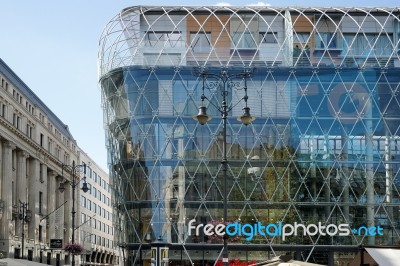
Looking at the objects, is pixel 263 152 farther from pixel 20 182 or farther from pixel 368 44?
pixel 20 182

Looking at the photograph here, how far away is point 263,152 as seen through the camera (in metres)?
61.8

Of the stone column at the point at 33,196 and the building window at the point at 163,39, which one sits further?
the stone column at the point at 33,196

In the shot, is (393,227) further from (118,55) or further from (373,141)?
(118,55)

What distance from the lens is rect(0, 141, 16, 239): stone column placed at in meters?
77.4

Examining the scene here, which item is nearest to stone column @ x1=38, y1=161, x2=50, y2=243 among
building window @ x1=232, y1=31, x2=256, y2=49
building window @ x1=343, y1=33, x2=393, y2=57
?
building window @ x1=232, y1=31, x2=256, y2=49

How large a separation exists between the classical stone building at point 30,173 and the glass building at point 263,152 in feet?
50.4

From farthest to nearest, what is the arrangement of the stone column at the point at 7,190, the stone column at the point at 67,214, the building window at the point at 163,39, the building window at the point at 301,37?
the stone column at the point at 67,214, the stone column at the point at 7,190, the building window at the point at 163,39, the building window at the point at 301,37

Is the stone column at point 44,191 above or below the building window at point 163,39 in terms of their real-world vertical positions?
below

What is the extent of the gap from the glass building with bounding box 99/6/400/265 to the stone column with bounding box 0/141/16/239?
1871 centimetres

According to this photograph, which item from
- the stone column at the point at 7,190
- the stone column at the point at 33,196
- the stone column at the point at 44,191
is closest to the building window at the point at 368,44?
the stone column at the point at 7,190

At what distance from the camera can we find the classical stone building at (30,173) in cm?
7812

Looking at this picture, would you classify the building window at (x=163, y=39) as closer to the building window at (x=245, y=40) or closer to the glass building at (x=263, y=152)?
the glass building at (x=263, y=152)

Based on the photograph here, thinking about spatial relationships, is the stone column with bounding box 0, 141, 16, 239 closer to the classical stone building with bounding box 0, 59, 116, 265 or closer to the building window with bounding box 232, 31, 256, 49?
the classical stone building with bounding box 0, 59, 116, 265

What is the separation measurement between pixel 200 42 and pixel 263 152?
1170 centimetres
